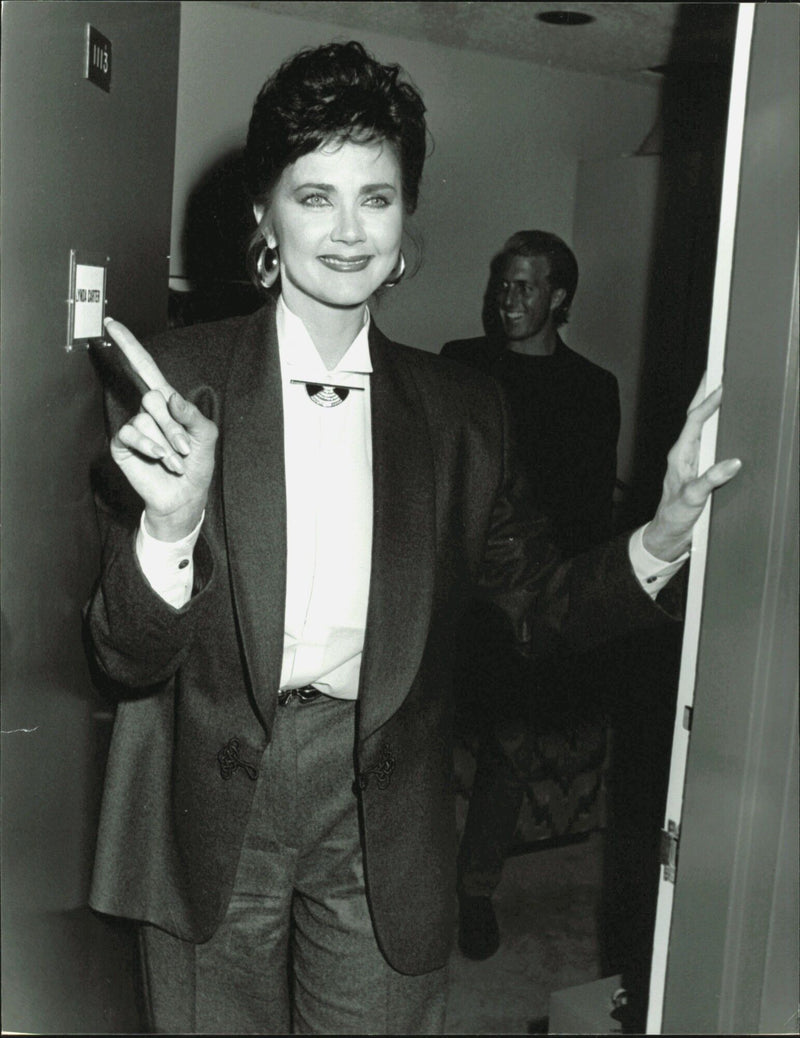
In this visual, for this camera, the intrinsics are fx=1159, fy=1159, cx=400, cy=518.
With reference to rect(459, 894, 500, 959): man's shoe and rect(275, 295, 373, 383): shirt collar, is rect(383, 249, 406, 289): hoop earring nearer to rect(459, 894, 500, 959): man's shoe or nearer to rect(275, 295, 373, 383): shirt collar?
rect(275, 295, 373, 383): shirt collar

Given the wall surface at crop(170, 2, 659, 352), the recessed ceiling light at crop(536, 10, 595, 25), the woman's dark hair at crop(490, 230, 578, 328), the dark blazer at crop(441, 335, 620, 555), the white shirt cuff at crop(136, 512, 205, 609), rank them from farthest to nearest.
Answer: the wall surface at crop(170, 2, 659, 352)
the woman's dark hair at crop(490, 230, 578, 328)
the dark blazer at crop(441, 335, 620, 555)
the recessed ceiling light at crop(536, 10, 595, 25)
the white shirt cuff at crop(136, 512, 205, 609)

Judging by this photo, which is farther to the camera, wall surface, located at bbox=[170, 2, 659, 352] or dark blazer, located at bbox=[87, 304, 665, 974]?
wall surface, located at bbox=[170, 2, 659, 352]

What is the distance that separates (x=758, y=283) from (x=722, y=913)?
1.69 feet

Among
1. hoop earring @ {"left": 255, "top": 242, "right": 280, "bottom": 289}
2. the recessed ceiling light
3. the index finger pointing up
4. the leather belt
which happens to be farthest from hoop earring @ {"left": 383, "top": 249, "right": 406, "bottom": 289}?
the recessed ceiling light

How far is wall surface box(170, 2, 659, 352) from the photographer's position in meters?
2.88

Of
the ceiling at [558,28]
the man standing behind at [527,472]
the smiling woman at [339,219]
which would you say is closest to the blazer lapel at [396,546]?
the smiling woman at [339,219]

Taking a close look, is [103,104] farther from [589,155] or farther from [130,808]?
[589,155]

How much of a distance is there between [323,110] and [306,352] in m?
0.24

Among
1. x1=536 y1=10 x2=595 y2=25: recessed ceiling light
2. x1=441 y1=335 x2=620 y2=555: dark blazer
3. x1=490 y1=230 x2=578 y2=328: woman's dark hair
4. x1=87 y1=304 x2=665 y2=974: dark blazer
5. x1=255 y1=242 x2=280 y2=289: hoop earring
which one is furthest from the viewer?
x1=490 y1=230 x2=578 y2=328: woman's dark hair

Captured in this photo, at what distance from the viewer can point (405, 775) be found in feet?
3.95

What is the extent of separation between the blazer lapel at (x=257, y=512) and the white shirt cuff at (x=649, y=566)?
347 millimetres

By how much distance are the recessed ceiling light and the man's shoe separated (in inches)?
75.3

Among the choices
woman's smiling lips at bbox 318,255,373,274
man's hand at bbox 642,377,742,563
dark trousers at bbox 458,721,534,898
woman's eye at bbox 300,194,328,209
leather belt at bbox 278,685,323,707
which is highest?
woman's eye at bbox 300,194,328,209

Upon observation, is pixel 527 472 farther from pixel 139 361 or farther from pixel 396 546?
pixel 139 361
